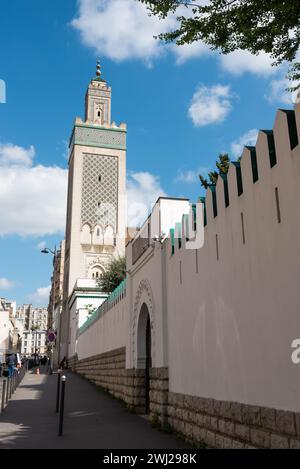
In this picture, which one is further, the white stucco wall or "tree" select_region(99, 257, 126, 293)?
"tree" select_region(99, 257, 126, 293)

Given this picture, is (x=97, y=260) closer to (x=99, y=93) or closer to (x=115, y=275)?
(x=115, y=275)

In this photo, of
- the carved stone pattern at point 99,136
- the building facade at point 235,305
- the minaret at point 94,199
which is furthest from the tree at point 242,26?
the carved stone pattern at point 99,136

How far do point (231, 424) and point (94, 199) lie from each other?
132ft

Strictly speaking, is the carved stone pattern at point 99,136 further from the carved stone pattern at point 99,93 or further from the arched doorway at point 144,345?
the arched doorway at point 144,345

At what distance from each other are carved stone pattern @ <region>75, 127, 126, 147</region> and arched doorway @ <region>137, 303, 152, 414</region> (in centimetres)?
3778

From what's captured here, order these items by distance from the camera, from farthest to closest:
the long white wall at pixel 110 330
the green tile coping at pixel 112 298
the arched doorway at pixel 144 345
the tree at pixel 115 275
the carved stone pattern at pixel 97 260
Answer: the carved stone pattern at pixel 97 260 → the tree at pixel 115 275 → the green tile coping at pixel 112 298 → the long white wall at pixel 110 330 → the arched doorway at pixel 144 345

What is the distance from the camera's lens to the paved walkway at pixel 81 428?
6461 mm

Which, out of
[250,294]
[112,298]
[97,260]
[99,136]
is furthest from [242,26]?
[99,136]

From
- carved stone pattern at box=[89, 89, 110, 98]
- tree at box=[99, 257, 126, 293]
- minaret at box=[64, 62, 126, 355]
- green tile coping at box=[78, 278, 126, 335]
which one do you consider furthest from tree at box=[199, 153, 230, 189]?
carved stone pattern at box=[89, 89, 110, 98]

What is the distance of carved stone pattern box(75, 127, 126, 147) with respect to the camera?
4609 cm

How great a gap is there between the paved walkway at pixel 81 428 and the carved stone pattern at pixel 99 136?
36559 mm

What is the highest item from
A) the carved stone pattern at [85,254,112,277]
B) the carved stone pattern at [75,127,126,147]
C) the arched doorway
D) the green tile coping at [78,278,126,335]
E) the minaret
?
the carved stone pattern at [75,127,126,147]

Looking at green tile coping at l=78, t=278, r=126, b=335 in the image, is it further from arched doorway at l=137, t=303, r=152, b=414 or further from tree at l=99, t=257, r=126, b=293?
tree at l=99, t=257, r=126, b=293
